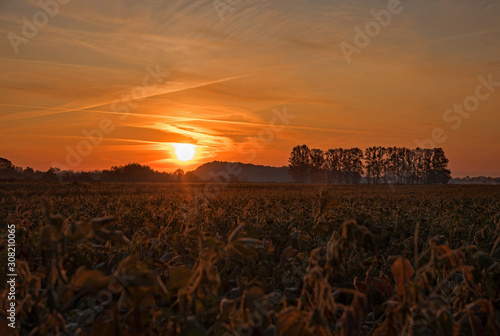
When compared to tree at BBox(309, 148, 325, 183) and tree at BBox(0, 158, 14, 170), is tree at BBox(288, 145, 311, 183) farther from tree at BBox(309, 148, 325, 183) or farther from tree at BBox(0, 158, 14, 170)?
tree at BBox(0, 158, 14, 170)

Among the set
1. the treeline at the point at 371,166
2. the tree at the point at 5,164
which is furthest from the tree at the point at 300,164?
the tree at the point at 5,164

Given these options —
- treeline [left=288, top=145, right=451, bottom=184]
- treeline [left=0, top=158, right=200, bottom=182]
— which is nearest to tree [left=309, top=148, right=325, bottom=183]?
treeline [left=288, top=145, right=451, bottom=184]

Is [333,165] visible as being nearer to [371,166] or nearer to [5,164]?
[371,166]

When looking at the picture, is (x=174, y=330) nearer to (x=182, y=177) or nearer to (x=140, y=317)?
(x=140, y=317)

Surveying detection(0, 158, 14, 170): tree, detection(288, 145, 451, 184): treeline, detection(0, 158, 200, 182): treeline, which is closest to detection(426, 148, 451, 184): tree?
detection(288, 145, 451, 184): treeline

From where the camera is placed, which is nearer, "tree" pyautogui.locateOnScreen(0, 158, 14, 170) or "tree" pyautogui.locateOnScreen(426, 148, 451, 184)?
"tree" pyautogui.locateOnScreen(0, 158, 14, 170)

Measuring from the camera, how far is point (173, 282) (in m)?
1.35

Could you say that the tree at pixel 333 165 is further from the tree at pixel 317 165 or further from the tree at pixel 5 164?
the tree at pixel 5 164

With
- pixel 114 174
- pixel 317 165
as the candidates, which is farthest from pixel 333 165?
pixel 114 174

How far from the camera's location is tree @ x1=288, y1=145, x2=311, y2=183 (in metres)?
134

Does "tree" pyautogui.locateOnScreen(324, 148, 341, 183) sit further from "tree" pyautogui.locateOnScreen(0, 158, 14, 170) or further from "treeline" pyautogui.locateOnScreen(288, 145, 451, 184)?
"tree" pyautogui.locateOnScreen(0, 158, 14, 170)

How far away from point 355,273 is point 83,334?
7.43ft

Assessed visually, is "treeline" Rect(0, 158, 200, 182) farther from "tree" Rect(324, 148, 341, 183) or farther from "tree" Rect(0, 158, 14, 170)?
"tree" Rect(324, 148, 341, 183)

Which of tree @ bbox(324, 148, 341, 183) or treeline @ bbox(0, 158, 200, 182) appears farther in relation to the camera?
tree @ bbox(324, 148, 341, 183)
